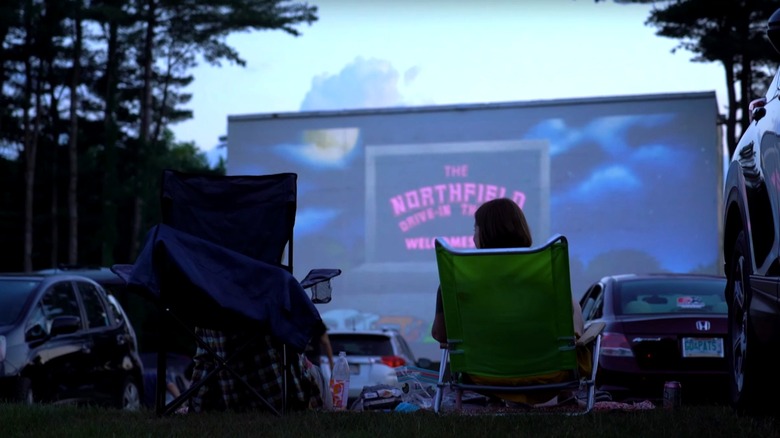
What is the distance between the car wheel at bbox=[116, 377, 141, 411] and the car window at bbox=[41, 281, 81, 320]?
80 centimetres

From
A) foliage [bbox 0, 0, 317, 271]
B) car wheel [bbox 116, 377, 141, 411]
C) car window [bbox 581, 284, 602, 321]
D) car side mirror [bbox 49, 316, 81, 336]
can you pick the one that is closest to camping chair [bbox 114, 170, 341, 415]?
car side mirror [bbox 49, 316, 81, 336]

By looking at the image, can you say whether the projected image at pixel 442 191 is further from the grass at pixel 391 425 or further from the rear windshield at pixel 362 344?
the grass at pixel 391 425

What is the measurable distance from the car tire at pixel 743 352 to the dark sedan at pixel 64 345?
444 cm

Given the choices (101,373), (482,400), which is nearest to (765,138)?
(482,400)

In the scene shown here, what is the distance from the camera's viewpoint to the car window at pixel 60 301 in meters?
9.02

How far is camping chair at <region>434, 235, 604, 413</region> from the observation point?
5.70 metres

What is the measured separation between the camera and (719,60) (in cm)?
2892

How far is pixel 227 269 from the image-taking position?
6.02 metres

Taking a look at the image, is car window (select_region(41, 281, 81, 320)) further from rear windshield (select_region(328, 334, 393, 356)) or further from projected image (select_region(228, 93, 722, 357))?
projected image (select_region(228, 93, 722, 357))

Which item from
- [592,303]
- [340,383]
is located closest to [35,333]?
[340,383]

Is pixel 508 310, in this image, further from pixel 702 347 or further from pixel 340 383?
pixel 702 347

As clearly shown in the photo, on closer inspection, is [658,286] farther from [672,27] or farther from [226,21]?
[226,21]

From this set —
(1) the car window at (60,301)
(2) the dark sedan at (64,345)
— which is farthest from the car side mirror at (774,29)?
(1) the car window at (60,301)

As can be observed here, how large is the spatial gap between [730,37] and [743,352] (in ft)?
80.5
